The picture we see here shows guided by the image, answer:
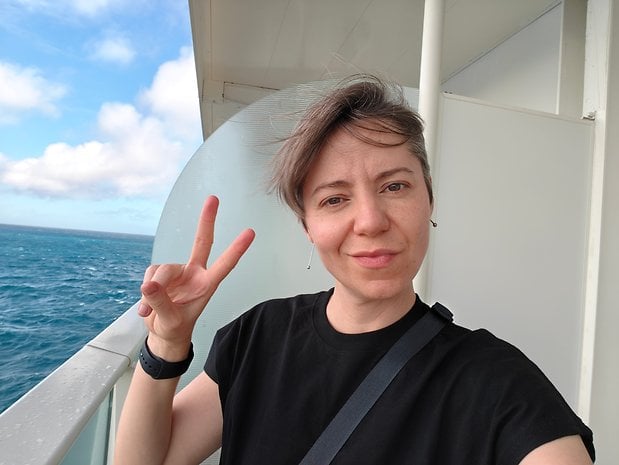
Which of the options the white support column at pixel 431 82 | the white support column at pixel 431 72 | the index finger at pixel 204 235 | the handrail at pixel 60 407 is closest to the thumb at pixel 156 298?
the index finger at pixel 204 235

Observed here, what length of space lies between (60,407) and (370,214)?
711 millimetres

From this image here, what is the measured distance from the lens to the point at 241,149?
4.58ft

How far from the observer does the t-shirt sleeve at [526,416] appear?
502mm

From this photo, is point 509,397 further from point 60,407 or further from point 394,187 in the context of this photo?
point 60,407

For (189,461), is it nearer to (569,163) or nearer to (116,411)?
(116,411)

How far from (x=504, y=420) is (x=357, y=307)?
0.93 feet

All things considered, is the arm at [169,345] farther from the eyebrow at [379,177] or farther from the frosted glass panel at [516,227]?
the frosted glass panel at [516,227]

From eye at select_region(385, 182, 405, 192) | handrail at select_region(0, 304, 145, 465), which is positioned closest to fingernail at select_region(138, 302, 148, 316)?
handrail at select_region(0, 304, 145, 465)

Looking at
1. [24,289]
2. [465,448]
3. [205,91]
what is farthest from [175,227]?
[24,289]

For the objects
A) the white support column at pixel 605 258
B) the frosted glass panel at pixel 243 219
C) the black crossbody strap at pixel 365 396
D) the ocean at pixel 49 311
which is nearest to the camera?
the black crossbody strap at pixel 365 396

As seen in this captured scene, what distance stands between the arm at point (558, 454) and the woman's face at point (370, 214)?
280mm

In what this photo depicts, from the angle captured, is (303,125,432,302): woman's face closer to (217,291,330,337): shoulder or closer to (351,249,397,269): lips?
(351,249,397,269): lips

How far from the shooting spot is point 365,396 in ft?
2.05

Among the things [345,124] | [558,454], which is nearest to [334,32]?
[345,124]
